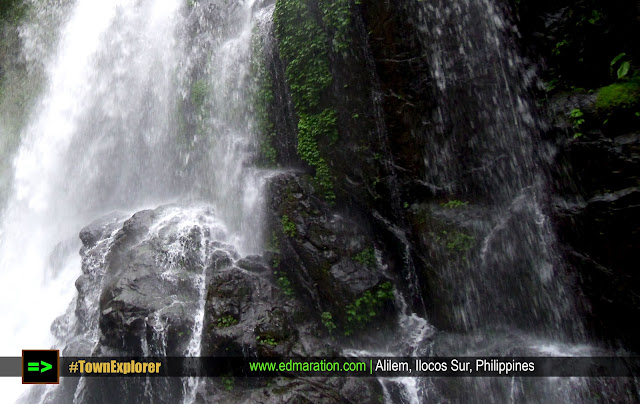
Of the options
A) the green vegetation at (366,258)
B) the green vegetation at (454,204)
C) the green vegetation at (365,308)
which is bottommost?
the green vegetation at (365,308)

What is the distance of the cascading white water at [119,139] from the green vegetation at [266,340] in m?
2.76

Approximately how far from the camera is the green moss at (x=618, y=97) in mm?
4680

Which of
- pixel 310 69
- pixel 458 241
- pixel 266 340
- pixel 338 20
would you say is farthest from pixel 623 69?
pixel 266 340

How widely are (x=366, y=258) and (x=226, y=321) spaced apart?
2.82 m

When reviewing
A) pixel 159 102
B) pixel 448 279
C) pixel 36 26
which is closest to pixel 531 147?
pixel 448 279

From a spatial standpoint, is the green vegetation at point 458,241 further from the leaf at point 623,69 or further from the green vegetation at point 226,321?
the green vegetation at point 226,321

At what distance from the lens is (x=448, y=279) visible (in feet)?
20.2

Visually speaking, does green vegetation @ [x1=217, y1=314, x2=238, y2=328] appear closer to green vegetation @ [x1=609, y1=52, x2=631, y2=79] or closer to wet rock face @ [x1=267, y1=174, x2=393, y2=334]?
wet rock face @ [x1=267, y1=174, x2=393, y2=334]

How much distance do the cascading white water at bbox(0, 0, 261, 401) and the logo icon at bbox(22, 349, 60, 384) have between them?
2.08 meters

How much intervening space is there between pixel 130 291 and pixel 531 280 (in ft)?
24.0

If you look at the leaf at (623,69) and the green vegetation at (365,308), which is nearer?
the leaf at (623,69)

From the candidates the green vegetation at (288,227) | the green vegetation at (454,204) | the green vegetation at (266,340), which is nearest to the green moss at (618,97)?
the green vegetation at (454,204)

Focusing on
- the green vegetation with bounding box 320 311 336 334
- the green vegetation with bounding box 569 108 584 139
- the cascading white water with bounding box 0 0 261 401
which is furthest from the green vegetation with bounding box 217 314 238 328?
the green vegetation with bounding box 569 108 584 139

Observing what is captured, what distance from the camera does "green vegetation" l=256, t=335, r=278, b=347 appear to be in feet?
19.8
